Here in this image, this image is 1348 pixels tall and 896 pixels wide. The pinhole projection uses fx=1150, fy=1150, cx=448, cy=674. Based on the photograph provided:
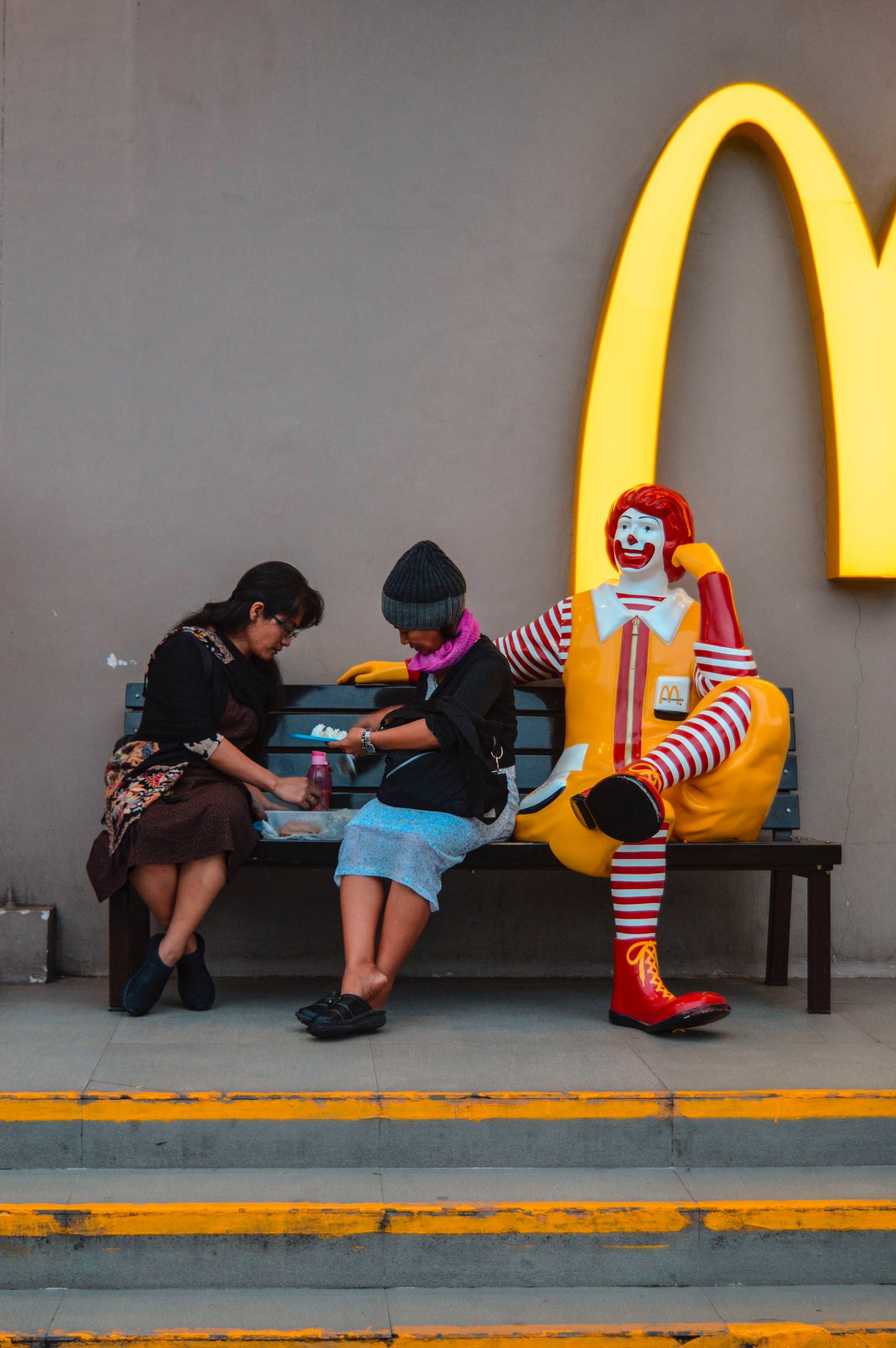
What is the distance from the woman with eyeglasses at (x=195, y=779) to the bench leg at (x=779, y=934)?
162 centimetres

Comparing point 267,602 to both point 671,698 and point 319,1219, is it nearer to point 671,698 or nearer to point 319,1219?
point 671,698

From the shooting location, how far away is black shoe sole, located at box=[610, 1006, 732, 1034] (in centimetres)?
293

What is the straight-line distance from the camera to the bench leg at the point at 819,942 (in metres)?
3.34

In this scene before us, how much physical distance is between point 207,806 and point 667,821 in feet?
4.13

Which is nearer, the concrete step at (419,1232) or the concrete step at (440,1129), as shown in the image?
the concrete step at (419,1232)

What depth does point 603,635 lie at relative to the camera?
3.47 m

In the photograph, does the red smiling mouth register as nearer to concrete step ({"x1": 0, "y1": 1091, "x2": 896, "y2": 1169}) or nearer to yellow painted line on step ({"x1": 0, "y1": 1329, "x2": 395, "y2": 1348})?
concrete step ({"x1": 0, "y1": 1091, "x2": 896, "y2": 1169})

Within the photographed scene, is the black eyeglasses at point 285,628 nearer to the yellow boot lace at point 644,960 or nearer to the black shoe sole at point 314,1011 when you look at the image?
the black shoe sole at point 314,1011

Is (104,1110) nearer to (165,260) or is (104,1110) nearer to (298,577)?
(298,577)

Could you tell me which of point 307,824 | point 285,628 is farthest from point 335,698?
point 307,824

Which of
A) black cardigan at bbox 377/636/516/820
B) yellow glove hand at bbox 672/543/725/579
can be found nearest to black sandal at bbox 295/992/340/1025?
black cardigan at bbox 377/636/516/820

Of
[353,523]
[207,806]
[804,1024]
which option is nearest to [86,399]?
Result: [353,523]

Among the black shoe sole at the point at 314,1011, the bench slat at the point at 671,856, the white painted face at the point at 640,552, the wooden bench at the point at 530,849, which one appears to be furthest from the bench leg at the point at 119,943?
the white painted face at the point at 640,552

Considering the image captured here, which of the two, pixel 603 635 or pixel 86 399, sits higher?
pixel 86 399
